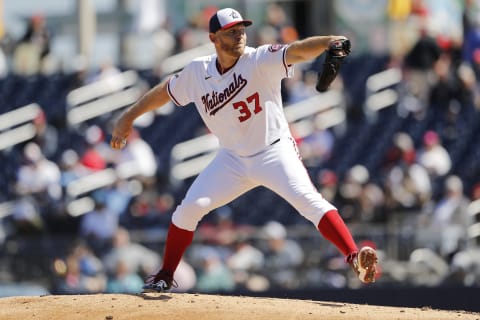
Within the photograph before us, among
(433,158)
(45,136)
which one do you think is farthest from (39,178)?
(433,158)

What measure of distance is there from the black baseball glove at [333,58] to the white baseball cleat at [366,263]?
1.08 m

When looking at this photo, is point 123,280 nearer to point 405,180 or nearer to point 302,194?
point 405,180

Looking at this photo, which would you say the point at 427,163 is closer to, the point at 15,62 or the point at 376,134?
the point at 376,134

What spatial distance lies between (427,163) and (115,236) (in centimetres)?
379

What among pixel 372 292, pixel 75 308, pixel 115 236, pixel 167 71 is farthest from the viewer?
pixel 167 71

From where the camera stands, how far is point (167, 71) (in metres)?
17.2

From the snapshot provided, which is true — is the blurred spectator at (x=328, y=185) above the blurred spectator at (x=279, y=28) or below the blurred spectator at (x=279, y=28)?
below

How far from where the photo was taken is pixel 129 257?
13.7 meters

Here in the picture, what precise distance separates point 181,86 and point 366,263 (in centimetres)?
183

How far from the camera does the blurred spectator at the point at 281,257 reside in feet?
44.0

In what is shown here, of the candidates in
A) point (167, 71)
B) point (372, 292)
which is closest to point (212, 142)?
point (167, 71)

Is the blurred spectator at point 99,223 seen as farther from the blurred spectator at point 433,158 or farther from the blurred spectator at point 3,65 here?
the blurred spectator at point 3,65

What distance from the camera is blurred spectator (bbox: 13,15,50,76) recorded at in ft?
59.1

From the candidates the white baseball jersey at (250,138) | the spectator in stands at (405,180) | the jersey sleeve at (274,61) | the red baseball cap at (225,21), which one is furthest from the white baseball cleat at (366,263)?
the spectator in stands at (405,180)
